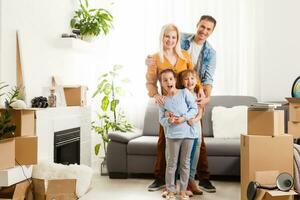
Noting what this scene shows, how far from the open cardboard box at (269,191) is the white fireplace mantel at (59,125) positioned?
1.92 meters

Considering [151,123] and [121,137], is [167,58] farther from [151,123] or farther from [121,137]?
[151,123]

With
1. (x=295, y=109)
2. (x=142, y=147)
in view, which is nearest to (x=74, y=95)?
(x=142, y=147)

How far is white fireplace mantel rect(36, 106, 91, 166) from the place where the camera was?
4.03 metres

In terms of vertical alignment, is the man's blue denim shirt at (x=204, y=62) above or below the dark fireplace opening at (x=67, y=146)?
above

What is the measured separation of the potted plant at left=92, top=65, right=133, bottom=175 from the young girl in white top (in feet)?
4.89

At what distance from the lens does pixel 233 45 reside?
5863 millimetres

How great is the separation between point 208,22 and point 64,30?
1.75 meters

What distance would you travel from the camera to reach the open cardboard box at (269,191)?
324 cm

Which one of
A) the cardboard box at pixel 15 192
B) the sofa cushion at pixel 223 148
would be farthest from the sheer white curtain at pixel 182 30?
the cardboard box at pixel 15 192

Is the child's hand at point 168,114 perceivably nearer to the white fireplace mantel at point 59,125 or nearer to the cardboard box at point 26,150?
the white fireplace mantel at point 59,125

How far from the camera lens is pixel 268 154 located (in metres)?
3.50

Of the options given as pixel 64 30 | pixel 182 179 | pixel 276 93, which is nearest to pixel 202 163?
pixel 182 179

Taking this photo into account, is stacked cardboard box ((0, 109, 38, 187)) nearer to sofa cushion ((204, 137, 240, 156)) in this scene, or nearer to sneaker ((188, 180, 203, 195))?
sneaker ((188, 180, 203, 195))

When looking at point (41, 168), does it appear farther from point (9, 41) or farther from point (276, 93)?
point (276, 93)
